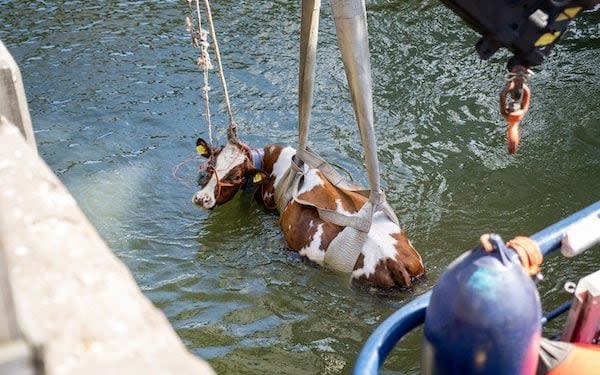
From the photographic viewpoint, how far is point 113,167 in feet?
20.1

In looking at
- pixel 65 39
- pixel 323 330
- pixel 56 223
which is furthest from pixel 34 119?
pixel 56 223

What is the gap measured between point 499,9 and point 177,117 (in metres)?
4.29

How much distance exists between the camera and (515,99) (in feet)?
9.95

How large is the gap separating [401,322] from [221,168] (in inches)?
111

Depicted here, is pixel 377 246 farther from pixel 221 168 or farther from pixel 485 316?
pixel 485 316

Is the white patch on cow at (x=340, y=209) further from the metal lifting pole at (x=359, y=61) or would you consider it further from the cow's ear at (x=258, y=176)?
the cow's ear at (x=258, y=176)

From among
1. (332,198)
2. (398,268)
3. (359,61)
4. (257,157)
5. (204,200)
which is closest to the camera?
(359,61)

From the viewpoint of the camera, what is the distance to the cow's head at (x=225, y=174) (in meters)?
5.15

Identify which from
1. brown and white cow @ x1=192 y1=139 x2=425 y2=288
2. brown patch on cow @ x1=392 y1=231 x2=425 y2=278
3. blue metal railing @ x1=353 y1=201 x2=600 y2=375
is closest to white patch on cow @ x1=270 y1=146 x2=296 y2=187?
brown and white cow @ x1=192 y1=139 x2=425 y2=288

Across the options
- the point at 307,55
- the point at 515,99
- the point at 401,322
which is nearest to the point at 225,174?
the point at 307,55

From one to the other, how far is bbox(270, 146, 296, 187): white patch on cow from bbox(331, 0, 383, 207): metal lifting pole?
92 centimetres

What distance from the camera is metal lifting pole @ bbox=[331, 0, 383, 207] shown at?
13.4 feet

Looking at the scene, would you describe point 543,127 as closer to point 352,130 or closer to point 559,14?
point 352,130

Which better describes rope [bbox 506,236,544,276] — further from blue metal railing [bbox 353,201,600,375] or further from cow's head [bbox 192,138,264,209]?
cow's head [bbox 192,138,264,209]
